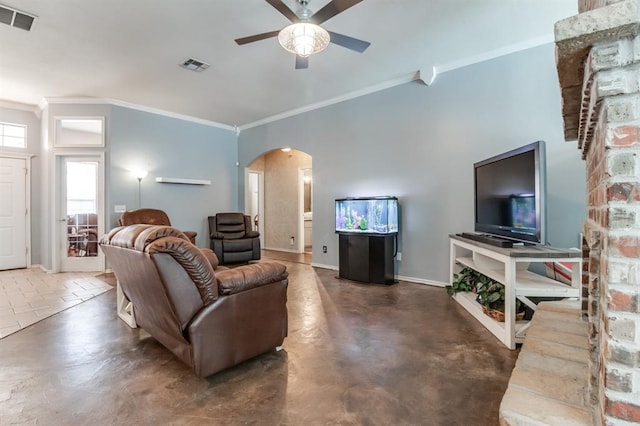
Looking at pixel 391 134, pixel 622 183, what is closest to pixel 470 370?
pixel 622 183

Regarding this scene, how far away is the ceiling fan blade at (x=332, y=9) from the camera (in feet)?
7.26

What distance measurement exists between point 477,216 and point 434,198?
0.76m

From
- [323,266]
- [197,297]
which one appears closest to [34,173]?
[323,266]

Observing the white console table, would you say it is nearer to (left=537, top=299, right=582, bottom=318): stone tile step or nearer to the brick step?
(left=537, top=299, right=582, bottom=318): stone tile step

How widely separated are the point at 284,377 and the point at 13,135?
6635mm

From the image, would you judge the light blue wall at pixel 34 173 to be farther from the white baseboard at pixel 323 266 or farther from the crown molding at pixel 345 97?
the white baseboard at pixel 323 266

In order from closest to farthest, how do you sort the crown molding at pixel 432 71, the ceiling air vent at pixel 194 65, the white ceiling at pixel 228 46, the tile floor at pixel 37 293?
1. the white ceiling at pixel 228 46
2. the tile floor at pixel 37 293
3. the crown molding at pixel 432 71
4. the ceiling air vent at pixel 194 65

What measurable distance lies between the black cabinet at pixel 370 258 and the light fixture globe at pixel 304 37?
2.57m

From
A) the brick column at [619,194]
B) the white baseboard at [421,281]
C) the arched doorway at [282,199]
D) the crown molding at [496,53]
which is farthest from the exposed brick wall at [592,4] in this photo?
the arched doorway at [282,199]

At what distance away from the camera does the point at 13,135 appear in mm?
5457

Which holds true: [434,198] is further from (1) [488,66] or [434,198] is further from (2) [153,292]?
(2) [153,292]

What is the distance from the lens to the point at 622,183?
0.79 metres

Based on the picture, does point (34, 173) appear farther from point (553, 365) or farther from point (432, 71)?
point (553, 365)

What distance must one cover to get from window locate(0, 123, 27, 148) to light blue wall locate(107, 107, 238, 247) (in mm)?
1743
